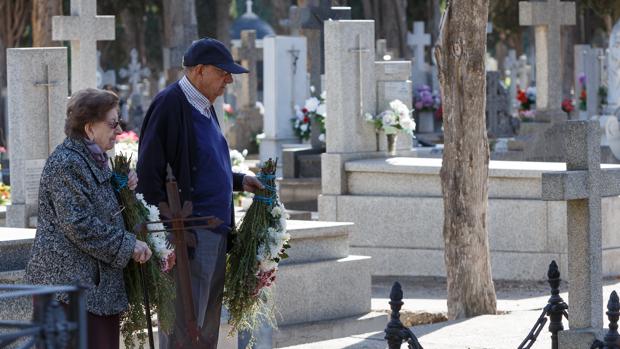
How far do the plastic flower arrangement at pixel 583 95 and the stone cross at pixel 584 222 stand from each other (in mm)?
21309

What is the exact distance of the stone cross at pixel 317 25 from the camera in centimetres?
1892

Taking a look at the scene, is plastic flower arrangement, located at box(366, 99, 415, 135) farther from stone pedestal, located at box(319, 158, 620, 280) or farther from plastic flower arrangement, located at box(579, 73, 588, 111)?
plastic flower arrangement, located at box(579, 73, 588, 111)

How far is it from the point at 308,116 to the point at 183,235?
14.0 meters

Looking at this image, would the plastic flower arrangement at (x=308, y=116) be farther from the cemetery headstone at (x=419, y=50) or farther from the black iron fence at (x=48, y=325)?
the black iron fence at (x=48, y=325)

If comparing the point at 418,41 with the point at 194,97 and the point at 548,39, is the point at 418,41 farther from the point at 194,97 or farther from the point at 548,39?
the point at 194,97

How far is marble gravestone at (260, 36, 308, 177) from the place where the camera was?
21.2 metres

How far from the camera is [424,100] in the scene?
82.5 feet

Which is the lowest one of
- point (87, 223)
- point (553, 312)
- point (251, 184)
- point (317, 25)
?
point (553, 312)

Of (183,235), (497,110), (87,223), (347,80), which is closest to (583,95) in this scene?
(497,110)

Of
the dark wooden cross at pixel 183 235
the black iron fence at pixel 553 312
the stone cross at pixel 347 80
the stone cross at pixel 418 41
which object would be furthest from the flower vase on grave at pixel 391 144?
the stone cross at pixel 418 41

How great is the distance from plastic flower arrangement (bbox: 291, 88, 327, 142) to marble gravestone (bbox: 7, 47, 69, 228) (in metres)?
6.31

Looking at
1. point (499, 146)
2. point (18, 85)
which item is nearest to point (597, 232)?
point (18, 85)

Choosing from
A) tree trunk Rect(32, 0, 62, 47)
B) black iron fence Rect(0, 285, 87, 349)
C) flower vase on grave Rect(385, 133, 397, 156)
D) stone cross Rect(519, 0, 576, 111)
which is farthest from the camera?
tree trunk Rect(32, 0, 62, 47)

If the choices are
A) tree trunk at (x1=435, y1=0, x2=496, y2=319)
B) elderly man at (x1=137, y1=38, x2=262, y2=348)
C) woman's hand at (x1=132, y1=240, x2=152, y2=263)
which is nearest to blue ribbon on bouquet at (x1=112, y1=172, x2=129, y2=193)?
woman's hand at (x1=132, y1=240, x2=152, y2=263)
